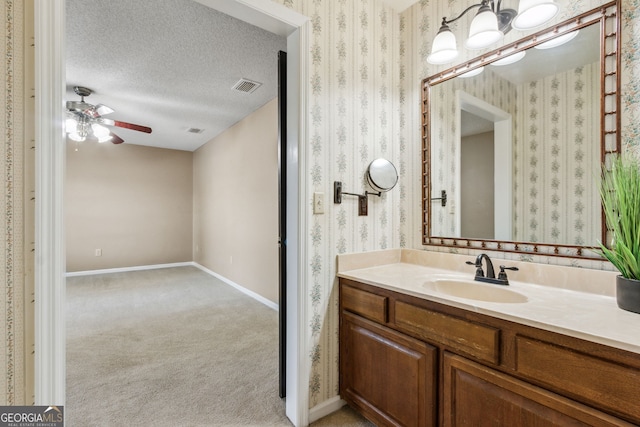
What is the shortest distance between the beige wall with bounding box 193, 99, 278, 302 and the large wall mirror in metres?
2.08

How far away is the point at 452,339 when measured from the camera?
1182 millimetres

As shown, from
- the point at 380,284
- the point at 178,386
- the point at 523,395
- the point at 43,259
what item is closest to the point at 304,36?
the point at 380,284

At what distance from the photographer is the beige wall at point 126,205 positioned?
5.24 metres

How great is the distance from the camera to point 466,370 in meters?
1.14

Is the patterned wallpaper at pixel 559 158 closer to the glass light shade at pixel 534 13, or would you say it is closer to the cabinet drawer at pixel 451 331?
the glass light shade at pixel 534 13

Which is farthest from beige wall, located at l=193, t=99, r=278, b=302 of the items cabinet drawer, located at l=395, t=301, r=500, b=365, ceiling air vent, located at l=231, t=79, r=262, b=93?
cabinet drawer, located at l=395, t=301, r=500, b=365

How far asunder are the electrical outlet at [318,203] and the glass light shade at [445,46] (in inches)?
40.9

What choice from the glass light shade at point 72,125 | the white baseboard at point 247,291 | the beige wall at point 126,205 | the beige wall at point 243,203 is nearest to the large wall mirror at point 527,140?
the beige wall at point 243,203

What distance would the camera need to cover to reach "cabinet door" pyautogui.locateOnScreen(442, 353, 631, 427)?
2.87 feet

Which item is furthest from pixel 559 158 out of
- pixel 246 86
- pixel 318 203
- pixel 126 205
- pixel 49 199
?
pixel 126 205

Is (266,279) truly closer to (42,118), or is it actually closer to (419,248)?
(419,248)

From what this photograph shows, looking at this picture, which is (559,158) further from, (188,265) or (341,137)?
(188,265)

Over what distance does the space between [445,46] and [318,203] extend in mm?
1118

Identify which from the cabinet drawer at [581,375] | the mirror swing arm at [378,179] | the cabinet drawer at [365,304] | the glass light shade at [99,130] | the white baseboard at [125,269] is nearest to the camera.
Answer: the cabinet drawer at [581,375]
